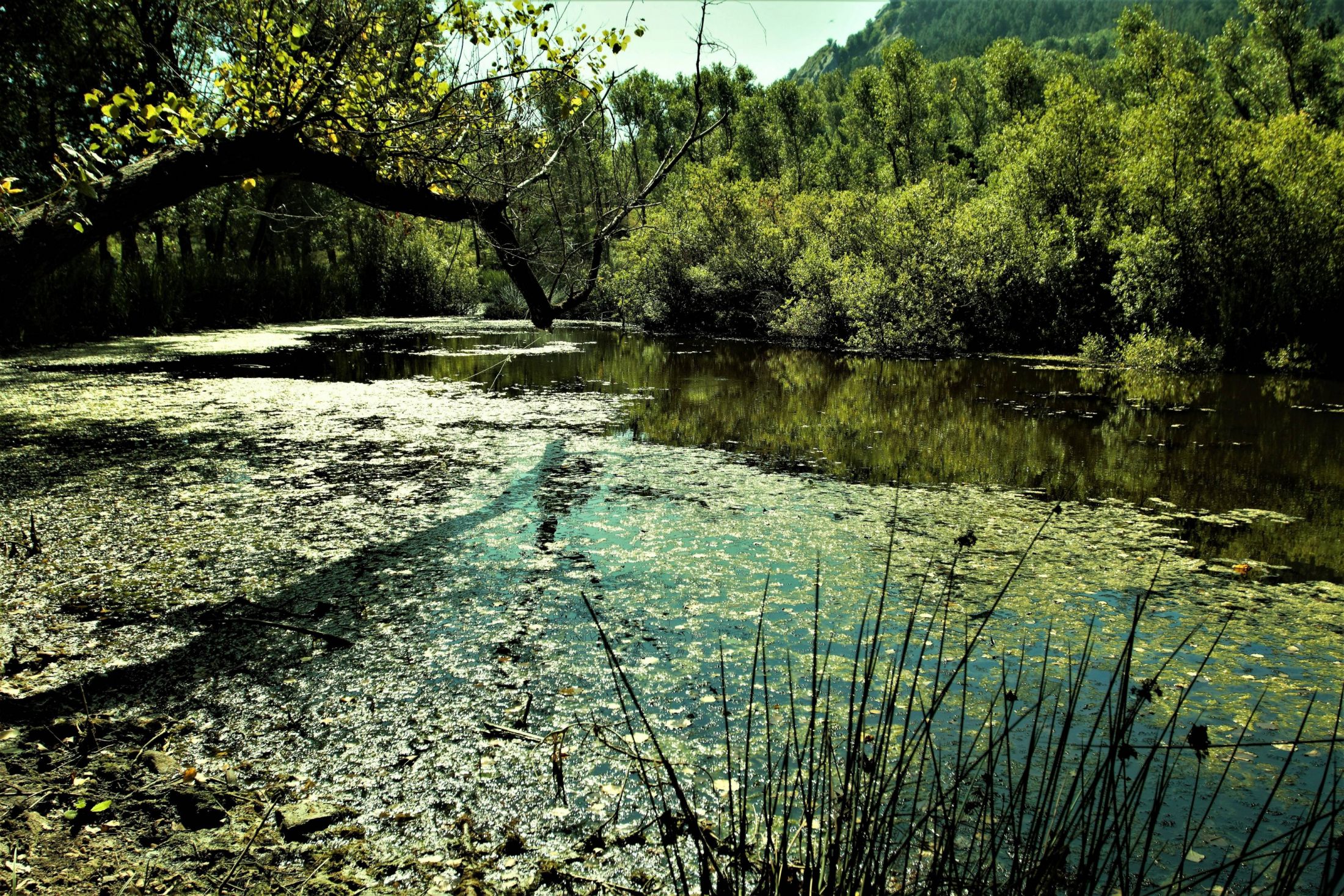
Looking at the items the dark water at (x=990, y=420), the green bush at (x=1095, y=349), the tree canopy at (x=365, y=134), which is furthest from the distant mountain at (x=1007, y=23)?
the tree canopy at (x=365, y=134)

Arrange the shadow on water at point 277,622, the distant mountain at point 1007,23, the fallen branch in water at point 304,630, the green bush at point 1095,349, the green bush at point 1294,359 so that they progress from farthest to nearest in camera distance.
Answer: the distant mountain at point 1007,23, the green bush at point 1095,349, the green bush at point 1294,359, the fallen branch in water at point 304,630, the shadow on water at point 277,622

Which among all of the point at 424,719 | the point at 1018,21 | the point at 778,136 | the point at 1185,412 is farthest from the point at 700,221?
the point at 1018,21

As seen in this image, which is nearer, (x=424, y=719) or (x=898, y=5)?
(x=424, y=719)

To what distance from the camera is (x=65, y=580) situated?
4.02 metres

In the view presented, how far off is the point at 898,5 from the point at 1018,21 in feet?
151

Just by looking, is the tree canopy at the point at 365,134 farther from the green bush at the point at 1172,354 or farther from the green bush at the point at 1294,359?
the green bush at the point at 1294,359

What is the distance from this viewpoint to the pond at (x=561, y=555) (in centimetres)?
281

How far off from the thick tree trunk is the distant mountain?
108 meters

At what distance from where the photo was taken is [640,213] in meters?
19.0

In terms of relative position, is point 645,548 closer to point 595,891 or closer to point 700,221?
point 595,891

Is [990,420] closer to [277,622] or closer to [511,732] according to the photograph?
[511,732]

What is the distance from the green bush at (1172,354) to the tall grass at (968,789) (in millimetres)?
13436

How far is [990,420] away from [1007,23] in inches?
7160

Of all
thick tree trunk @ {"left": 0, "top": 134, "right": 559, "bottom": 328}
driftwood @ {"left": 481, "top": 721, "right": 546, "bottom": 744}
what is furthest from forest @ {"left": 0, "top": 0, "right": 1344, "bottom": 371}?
driftwood @ {"left": 481, "top": 721, "right": 546, "bottom": 744}
